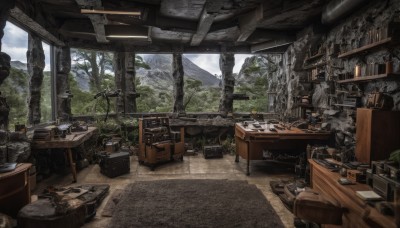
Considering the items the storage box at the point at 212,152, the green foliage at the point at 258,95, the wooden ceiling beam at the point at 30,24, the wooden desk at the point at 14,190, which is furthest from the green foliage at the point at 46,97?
the green foliage at the point at 258,95

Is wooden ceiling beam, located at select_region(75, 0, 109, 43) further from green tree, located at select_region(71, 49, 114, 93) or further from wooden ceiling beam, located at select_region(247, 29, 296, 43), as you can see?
green tree, located at select_region(71, 49, 114, 93)

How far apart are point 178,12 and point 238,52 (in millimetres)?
3570

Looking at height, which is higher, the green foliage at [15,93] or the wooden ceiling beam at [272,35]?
the wooden ceiling beam at [272,35]

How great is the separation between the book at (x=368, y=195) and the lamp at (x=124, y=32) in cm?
621

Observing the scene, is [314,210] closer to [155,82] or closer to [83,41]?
[83,41]

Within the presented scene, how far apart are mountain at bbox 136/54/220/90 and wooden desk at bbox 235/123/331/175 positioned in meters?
8.03

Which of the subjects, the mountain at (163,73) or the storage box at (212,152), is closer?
the storage box at (212,152)

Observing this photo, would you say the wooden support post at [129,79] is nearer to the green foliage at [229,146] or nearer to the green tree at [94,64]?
the green tree at [94,64]

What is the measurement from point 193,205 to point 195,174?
1.70 meters

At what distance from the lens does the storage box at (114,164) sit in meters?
5.39

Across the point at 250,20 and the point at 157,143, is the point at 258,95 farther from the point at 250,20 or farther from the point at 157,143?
the point at 157,143

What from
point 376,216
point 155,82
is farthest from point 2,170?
point 155,82

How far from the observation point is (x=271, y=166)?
628 centimetres

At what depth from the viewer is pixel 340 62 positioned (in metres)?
5.51
